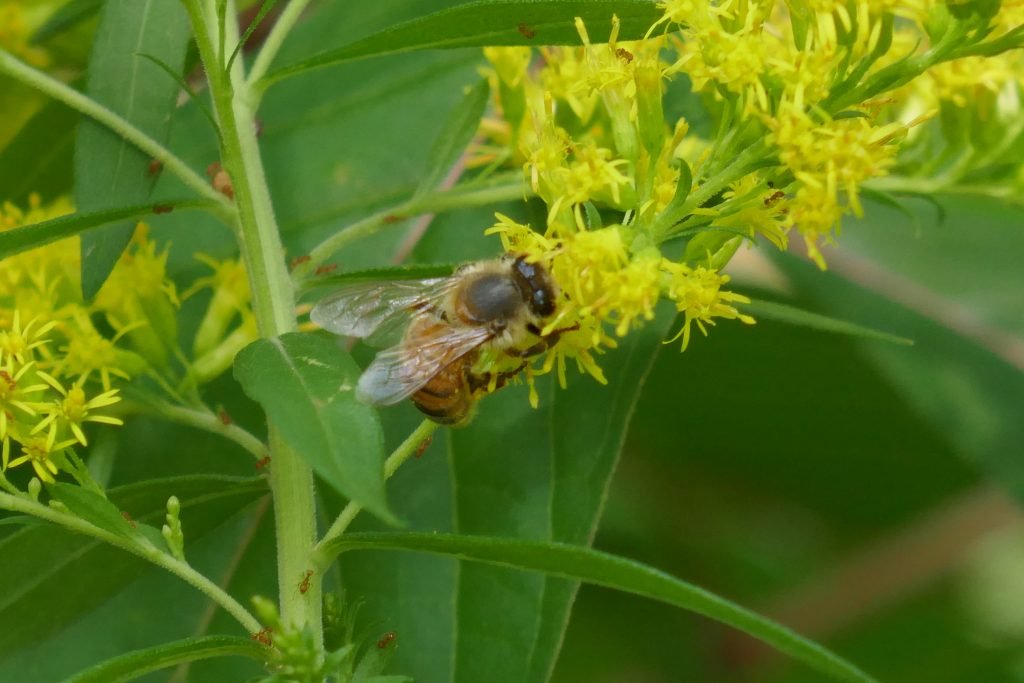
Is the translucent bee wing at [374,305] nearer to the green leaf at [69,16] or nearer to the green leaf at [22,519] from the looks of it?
the green leaf at [22,519]

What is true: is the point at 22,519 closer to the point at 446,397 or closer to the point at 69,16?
the point at 446,397

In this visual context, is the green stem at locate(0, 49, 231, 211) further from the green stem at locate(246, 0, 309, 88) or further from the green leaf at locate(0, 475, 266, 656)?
the green leaf at locate(0, 475, 266, 656)

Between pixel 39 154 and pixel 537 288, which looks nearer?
pixel 537 288

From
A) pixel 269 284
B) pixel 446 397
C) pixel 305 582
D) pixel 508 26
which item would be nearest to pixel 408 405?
pixel 446 397

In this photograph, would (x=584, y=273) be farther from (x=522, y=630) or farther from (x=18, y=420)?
(x=18, y=420)

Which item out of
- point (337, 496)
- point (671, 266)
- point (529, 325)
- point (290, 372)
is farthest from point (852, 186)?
point (337, 496)

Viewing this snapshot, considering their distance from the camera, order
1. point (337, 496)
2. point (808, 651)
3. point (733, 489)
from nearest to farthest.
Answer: point (808, 651), point (337, 496), point (733, 489)

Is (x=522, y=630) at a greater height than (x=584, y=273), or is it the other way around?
(x=584, y=273)
